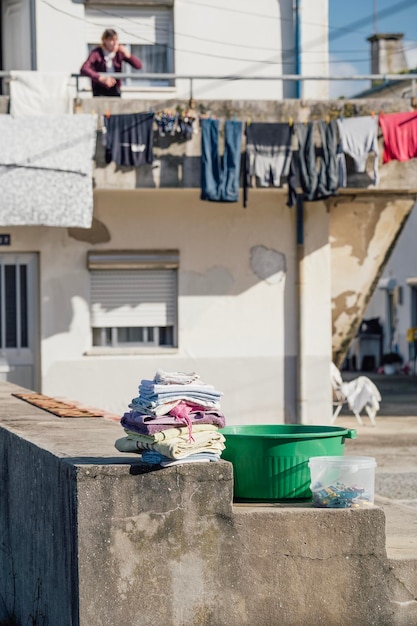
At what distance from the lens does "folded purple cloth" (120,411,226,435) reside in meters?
5.73

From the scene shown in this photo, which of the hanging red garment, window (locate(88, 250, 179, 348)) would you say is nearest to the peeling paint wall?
the hanging red garment

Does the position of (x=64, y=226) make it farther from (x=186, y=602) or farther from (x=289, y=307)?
(x=186, y=602)

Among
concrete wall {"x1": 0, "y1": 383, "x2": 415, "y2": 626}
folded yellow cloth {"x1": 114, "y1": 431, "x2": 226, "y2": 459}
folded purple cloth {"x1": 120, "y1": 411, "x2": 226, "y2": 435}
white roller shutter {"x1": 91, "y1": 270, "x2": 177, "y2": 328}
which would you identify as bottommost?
concrete wall {"x1": 0, "y1": 383, "x2": 415, "y2": 626}

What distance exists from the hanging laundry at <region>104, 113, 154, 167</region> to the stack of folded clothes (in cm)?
1153

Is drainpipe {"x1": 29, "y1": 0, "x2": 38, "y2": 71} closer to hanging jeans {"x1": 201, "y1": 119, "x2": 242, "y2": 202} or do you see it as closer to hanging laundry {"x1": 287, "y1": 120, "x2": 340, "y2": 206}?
hanging jeans {"x1": 201, "y1": 119, "x2": 242, "y2": 202}

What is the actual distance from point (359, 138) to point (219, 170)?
6.61ft

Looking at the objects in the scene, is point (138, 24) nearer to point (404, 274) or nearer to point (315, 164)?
point (315, 164)

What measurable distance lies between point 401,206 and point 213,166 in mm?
3399

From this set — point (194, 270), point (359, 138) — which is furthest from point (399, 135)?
point (194, 270)

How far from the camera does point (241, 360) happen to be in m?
18.6

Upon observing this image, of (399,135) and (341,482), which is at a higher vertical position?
(399,135)

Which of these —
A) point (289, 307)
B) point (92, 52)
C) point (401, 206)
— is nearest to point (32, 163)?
point (92, 52)

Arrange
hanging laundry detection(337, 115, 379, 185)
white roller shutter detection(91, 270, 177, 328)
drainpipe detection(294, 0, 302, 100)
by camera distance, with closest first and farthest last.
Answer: hanging laundry detection(337, 115, 379, 185), white roller shutter detection(91, 270, 177, 328), drainpipe detection(294, 0, 302, 100)

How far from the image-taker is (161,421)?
5.75 metres
